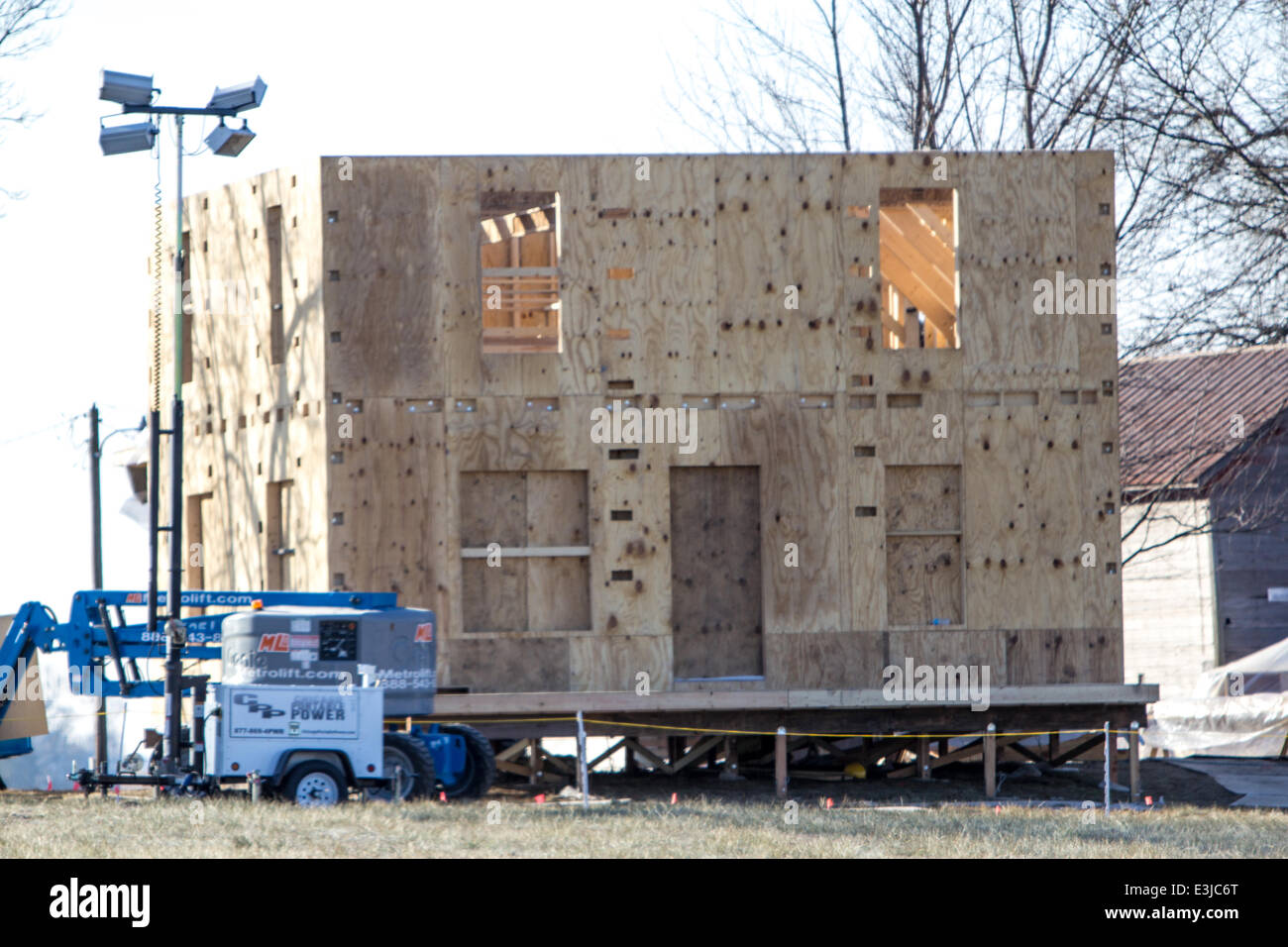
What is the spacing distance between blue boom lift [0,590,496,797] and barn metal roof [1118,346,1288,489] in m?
19.2

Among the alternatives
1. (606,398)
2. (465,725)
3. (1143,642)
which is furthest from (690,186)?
(1143,642)

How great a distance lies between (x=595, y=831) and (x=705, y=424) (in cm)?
664

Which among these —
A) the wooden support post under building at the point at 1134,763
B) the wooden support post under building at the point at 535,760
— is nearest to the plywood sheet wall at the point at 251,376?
A: the wooden support post under building at the point at 535,760

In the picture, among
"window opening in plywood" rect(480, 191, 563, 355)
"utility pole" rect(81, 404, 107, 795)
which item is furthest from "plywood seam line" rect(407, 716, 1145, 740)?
"utility pole" rect(81, 404, 107, 795)

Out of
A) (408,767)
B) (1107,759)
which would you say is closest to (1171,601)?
(1107,759)

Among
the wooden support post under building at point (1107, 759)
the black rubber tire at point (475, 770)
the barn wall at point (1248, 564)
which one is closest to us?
the black rubber tire at point (475, 770)

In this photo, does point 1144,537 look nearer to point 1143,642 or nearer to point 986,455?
point 1143,642

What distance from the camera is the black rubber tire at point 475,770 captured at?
17.6 metres

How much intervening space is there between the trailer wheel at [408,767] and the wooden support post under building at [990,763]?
699 centimetres

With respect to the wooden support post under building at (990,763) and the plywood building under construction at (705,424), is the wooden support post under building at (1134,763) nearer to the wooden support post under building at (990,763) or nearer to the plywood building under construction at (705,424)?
the plywood building under construction at (705,424)

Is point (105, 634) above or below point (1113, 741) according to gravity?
above

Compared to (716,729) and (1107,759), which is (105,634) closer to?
(716,729)

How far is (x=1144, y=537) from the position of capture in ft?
107

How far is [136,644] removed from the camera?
57.3ft
